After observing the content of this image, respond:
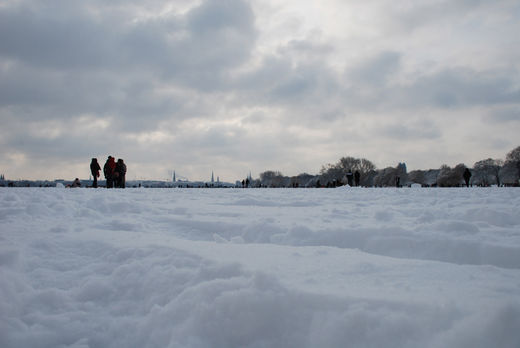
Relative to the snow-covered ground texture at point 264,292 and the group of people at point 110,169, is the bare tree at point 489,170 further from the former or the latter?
the snow-covered ground texture at point 264,292

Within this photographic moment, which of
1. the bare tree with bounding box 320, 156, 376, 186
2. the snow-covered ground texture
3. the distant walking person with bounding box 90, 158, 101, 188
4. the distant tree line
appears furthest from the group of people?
the bare tree with bounding box 320, 156, 376, 186

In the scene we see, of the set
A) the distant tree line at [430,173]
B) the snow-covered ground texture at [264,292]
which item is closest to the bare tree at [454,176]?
the distant tree line at [430,173]

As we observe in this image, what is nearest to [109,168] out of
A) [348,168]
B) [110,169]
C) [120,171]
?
[110,169]

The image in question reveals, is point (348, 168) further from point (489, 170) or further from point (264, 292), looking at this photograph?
point (264, 292)

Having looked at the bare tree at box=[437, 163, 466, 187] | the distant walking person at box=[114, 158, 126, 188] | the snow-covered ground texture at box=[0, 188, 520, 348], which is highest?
the bare tree at box=[437, 163, 466, 187]

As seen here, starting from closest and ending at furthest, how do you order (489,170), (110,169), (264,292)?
(264,292)
(110,169)
(489,170)

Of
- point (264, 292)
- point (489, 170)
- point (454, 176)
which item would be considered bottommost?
point (264, 292)

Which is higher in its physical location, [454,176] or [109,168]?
[454,176]

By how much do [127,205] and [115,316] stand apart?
3530mm

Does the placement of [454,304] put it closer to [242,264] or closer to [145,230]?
[242,264]

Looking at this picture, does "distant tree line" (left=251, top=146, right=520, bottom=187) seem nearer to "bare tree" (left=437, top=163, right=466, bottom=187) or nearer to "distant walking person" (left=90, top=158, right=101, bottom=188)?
"bare tree" (left=437, top=163, right=466, bottom=187)

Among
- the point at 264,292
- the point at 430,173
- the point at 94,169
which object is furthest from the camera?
the point at 430,173

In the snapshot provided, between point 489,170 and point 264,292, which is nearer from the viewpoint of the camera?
point 264,292

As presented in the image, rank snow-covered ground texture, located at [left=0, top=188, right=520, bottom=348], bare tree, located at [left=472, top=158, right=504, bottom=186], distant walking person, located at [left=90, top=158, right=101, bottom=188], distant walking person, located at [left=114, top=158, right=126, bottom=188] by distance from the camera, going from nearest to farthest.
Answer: snow-covered ground texture, located at [left=0, top=188, right=520, bottom=348] → distant walking person, located at [left=90, top=158, right=101, bottom=188] → distant walking person, located at [left=114, top=158, right=126, bottom=188] → bare tree, located at [left=472, top=158, right=504, bottom=186]
